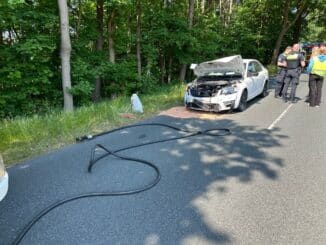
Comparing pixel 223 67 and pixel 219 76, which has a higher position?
pixel 223 67

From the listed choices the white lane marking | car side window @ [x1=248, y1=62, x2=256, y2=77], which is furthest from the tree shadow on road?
car side window @ [x1=248, y1=62, x2=256, y2=77]

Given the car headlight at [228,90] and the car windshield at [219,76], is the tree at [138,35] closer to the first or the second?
the car windshield at [219,76]

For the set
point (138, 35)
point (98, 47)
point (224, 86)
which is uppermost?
point (138, 35)

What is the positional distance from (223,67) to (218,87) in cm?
103

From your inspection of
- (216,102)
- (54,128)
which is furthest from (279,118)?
(54,128)

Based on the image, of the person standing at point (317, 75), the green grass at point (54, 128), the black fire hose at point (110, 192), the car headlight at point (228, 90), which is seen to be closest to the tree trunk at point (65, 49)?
the green grass at point (54, 128)

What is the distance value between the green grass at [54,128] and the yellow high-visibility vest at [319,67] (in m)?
4.99

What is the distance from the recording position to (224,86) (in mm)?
8000

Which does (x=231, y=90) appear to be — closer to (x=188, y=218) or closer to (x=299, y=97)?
(x=299, y=97)

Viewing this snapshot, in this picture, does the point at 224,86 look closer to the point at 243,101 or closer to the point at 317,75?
the point at 243,101

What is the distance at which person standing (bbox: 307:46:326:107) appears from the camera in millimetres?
8172

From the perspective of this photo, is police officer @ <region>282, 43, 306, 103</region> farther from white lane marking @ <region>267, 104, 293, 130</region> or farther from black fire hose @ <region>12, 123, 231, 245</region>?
black fire hose @ <region>12, 123, 231, 245</region>

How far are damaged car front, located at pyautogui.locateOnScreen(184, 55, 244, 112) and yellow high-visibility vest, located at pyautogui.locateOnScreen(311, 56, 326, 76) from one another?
2.20m

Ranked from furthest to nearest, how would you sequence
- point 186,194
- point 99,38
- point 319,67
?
point 99,38 < point 319,67 < point 186,194
